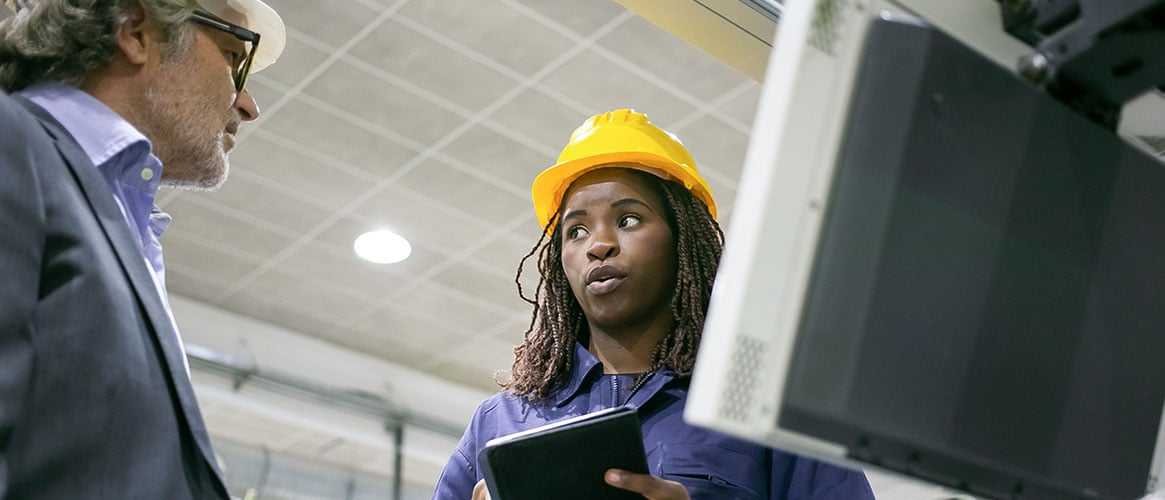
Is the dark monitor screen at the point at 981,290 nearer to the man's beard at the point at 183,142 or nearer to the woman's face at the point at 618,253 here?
the woman's face at the point at 618,253

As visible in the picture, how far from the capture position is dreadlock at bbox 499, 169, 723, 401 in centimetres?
238

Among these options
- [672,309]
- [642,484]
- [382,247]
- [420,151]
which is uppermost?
[420,151]

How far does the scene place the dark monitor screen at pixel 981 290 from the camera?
1232mm

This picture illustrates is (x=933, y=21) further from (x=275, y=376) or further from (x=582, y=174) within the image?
(x=275, y=376)

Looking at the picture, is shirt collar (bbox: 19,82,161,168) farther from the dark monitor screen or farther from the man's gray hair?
the dark monitor screen

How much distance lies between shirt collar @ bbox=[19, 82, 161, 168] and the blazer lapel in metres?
0.09

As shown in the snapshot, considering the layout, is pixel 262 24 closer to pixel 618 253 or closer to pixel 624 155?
pixel 624 155

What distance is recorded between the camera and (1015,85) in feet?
4.64

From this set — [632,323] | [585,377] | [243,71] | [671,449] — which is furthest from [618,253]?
[243,71]

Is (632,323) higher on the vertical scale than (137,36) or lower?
lower

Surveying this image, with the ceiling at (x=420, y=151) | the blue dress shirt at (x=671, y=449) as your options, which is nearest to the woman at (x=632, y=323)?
the blue dress shirt at (x=671, y=449)

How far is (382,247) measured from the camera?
23.2ft

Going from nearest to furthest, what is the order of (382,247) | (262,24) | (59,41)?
(59,41)
(262,24)
(382,247)

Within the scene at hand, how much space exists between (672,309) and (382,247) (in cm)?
482
